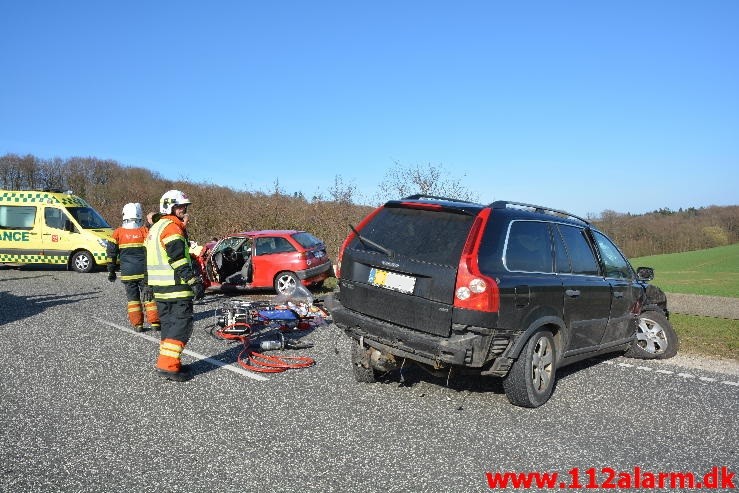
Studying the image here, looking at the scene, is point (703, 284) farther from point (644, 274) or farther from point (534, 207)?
point (534, 207)

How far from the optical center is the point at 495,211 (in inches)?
192

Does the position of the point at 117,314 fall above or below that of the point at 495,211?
below

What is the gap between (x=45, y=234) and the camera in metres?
16.5

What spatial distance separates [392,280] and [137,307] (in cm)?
499

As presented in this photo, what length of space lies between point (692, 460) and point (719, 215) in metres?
60.2

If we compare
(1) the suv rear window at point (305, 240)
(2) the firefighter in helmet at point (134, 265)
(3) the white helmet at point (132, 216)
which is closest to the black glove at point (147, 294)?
(2) the firefighter in helmet at point (134, 265)

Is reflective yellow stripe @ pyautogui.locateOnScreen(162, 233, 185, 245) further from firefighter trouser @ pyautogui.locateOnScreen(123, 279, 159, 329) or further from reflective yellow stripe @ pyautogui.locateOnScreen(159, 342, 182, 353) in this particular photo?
firefighter trouser @ pyautogui.locateOnScreen(123, 279, 159, 329)

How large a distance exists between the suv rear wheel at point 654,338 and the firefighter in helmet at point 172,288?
5.25 meters

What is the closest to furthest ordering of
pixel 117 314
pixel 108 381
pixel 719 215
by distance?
1. pixel 108 381
2. pixel 117 314
3. pixel 719 215

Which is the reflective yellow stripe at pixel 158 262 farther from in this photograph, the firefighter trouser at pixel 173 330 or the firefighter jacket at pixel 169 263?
the firefighter trouser at pixel 173 330

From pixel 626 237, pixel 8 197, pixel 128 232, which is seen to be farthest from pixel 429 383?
pixel 626 237

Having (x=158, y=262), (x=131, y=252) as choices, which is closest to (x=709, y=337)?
(x=158, y=262)

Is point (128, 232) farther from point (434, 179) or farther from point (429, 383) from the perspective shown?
point (434, 179)

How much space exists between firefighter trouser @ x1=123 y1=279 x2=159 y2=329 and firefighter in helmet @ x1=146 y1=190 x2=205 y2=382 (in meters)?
2.75
